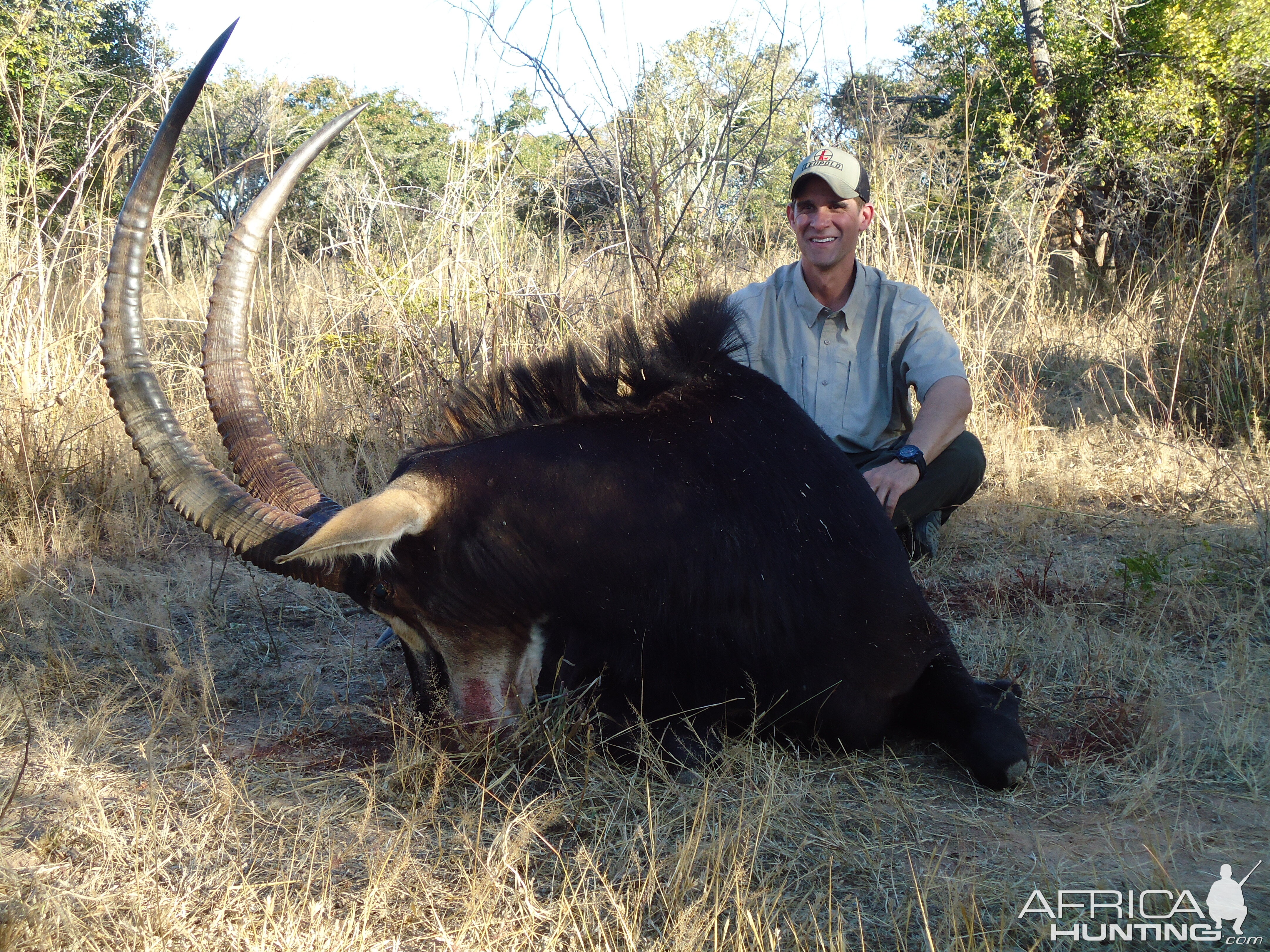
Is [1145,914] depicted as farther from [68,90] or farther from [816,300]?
[68,90]

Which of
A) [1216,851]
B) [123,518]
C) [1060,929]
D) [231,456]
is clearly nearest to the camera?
[1060,929]

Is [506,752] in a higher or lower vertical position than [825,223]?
lower

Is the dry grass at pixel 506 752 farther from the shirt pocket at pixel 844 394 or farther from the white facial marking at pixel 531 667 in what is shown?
the shirt pocket at pixel 844 394

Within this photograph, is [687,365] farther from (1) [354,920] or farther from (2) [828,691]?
(1) [354,920]

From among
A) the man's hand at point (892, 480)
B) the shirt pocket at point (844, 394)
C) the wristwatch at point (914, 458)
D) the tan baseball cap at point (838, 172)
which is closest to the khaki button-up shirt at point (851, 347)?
the shirt pocket at point (844, 394)

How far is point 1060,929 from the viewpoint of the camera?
72.4 inches

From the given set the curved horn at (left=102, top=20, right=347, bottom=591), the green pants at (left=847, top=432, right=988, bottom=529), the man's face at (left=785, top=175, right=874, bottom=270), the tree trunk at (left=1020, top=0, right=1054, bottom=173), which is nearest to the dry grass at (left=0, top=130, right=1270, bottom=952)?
the green pants at (left=847, top=432, right=988, bottom=529)

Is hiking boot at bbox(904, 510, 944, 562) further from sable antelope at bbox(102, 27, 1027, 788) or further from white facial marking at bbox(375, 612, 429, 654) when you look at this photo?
white facial marking at bbox(375, 612, 429, 654)

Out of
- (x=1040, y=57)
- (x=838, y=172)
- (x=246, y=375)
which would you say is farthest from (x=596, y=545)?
(x=1040, y=57)

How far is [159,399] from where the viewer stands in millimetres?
2428

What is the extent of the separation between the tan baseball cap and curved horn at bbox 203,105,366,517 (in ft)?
6.67

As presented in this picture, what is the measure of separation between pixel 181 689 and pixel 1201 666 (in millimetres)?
3398

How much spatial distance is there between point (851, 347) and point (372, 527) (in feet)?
8.32

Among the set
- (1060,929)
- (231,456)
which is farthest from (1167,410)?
(231,456)
